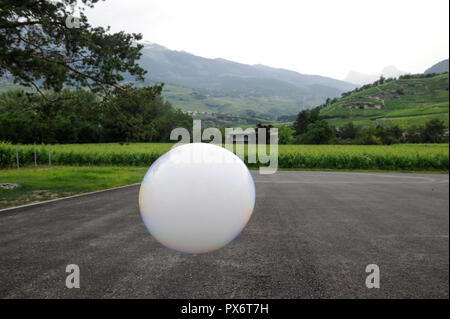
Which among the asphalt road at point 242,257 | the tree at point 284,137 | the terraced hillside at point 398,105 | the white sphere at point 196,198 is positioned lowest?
the asphalt road at point 242,257

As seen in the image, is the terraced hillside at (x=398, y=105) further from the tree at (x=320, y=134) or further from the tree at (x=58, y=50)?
the tree at (x=58, y=50)

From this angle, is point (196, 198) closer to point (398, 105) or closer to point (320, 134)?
point (320, 134)

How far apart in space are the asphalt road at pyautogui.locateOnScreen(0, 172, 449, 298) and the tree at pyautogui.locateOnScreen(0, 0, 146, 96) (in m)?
6.10

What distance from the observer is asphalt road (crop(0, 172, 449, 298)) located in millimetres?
3846

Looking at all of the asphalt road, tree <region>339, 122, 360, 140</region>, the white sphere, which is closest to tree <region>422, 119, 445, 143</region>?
tree <region>339, 122, 360, 140</region>

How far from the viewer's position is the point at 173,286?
12.9ft

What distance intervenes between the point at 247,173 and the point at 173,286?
7.49 feet

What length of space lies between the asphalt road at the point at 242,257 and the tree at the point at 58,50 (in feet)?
20.0

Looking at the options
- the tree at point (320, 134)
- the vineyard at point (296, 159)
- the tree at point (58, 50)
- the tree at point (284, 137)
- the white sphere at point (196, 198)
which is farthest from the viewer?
the tree at point (284, 137)

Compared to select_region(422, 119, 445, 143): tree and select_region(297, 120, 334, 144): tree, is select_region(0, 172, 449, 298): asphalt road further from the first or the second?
select_region(422, 119, 445, 143): tree

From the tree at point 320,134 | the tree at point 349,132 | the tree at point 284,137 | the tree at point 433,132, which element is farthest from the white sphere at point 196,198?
the tree at point 349,132

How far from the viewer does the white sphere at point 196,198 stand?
8.51 ft
